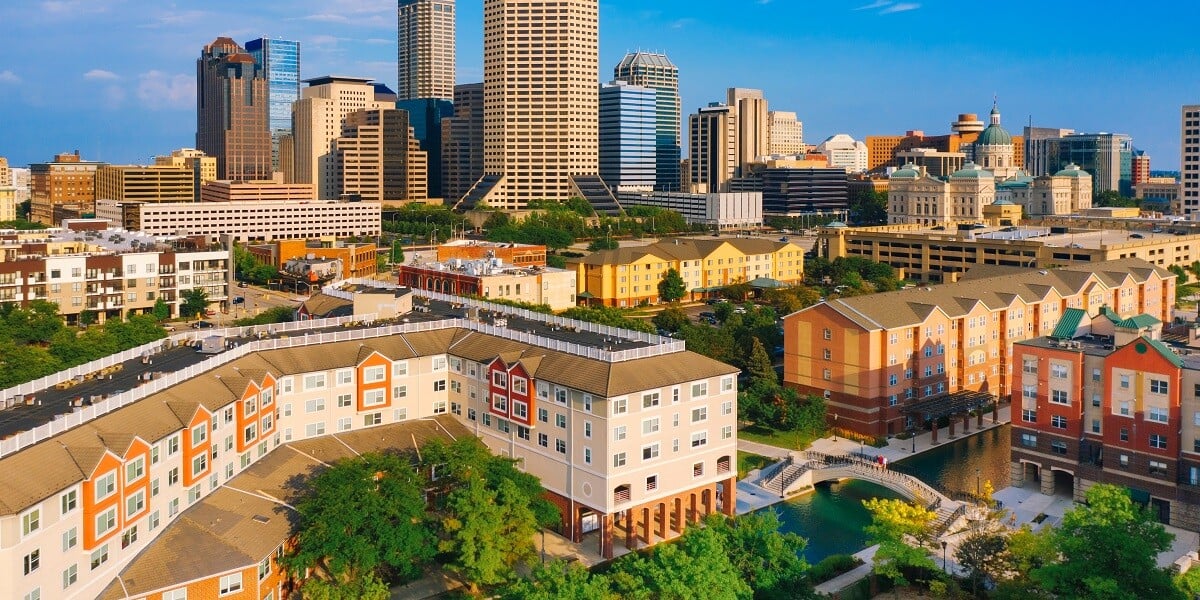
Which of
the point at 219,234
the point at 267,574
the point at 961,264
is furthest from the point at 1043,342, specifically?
the point at 219,234

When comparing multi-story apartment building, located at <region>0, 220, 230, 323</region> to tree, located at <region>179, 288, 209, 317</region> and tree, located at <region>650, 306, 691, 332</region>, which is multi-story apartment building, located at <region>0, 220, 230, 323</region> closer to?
tree, located at <region>179, 288, 209, 317</region>

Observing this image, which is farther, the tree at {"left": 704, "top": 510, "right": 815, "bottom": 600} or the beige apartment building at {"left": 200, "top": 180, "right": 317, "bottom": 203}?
the beige apartment building at {"left": 200, "top": 180, "right": 317, "bottom": 203}

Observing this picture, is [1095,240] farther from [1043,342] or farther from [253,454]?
[253,454]

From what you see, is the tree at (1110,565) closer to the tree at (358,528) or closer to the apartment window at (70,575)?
the tree at (358,528)

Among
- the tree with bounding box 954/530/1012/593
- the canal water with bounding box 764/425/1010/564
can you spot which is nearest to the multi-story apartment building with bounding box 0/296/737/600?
the canal water with bounding box 764/425/1010/564

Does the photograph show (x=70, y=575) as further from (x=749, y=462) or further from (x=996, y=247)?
(x=996, y=247)
